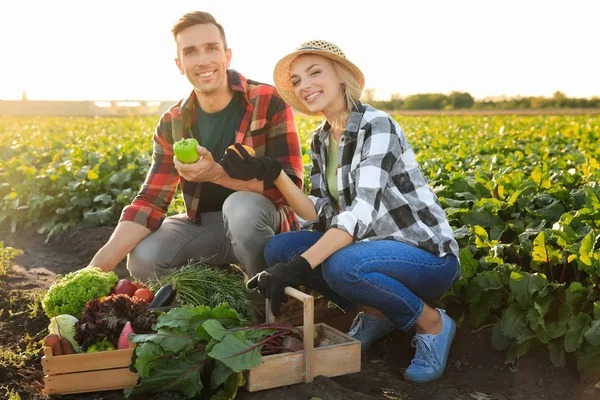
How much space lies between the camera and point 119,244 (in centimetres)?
388

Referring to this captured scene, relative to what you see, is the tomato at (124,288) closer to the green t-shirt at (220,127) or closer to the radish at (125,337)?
the radish at (125,337)

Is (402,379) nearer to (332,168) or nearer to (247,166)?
(332,168)

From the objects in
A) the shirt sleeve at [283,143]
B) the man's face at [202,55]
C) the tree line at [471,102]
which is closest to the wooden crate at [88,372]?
the shirt sleeve at [283,143]

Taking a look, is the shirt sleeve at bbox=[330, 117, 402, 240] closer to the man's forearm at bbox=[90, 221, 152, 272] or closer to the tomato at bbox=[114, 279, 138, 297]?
the tomato at bbox=[114, 279, 138, 297]

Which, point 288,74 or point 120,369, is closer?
point 120,369

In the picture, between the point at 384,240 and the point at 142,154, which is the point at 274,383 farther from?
the point at 142,154

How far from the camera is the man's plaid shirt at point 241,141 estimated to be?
3854 mm

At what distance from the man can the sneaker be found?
0.64 meters

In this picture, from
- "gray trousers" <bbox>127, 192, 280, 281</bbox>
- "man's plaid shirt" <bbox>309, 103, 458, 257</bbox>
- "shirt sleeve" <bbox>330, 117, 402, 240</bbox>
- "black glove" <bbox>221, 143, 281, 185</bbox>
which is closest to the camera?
"shirt sleeve" <bbox>330, 117, 402, 240</bbox>

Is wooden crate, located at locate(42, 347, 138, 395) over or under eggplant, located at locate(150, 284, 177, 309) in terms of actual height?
under

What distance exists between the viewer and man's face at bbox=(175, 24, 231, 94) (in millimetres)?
3635

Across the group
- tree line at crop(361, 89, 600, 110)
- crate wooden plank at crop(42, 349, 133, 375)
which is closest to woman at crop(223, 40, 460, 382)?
crate wooden plank at crop(42, 349, 133, 375)

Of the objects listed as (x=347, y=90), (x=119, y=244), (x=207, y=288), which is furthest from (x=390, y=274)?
(x=119, y=244)

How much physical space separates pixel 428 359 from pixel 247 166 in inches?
51.3
